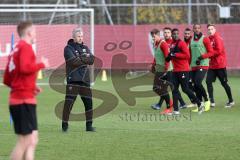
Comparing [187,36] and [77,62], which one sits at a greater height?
[187,36]

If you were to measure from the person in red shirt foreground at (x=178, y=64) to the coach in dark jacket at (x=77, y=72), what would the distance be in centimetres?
316

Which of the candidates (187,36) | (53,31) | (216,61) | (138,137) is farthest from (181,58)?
(53,31)

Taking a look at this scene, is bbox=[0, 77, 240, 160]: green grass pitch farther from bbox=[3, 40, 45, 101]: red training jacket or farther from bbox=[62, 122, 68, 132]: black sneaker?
bbox=[3, 40, 45, 101]: red training jacket

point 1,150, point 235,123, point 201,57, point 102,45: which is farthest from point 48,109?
point 102,45

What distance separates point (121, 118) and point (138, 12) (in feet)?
52.5

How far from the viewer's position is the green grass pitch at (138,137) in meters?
10.9

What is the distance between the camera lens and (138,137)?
12859 millimetres

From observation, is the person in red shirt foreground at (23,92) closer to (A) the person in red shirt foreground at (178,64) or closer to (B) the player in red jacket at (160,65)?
(A) the person in red shirt foreground at (178,64)

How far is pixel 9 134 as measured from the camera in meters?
13.2

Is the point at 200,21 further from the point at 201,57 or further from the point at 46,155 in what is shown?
the point at 46,155

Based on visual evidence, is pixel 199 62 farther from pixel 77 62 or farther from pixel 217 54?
pixel 77 62

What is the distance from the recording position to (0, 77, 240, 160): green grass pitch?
1095 cm

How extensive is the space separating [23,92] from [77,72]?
4.42 meters

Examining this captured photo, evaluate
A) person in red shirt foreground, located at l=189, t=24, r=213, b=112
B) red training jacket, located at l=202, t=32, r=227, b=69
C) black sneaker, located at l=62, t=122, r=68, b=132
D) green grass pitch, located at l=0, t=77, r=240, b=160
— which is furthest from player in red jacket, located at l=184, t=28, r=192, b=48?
black sneaker, located at l=62, t=122, r=68, b=132
